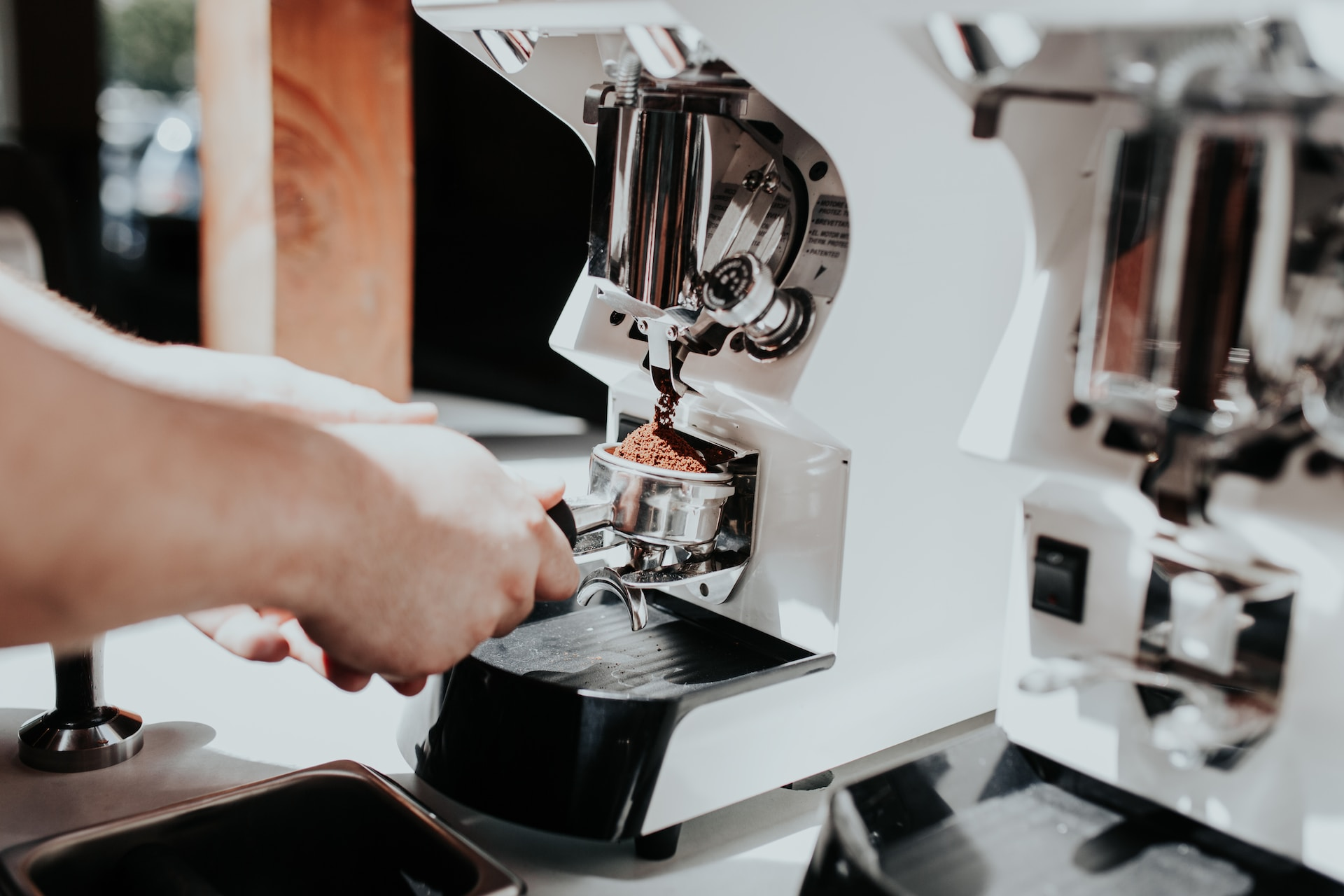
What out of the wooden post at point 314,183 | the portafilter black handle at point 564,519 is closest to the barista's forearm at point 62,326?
the portafilter black handle at point 564,519

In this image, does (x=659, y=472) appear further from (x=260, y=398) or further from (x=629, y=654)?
(x=260, y=398)

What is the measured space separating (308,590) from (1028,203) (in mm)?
361

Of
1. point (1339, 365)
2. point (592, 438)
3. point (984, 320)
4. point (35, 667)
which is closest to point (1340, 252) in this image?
point (1339, 365)

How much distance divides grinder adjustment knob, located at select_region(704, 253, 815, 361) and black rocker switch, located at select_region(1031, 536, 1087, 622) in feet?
0.62

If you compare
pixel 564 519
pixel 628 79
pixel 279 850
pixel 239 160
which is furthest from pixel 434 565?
pixel 239 160

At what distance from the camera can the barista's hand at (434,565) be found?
50 centimetres

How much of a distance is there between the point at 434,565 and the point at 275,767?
282 millimetres

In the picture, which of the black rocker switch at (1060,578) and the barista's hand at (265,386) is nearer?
the black rocker switch at (1060,578)

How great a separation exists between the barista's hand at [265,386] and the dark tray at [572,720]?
0.16m

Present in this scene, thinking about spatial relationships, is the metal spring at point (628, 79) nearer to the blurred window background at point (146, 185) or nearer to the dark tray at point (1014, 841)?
the dark tray at point (1014, 841)

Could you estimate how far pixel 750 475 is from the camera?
730 millimetres

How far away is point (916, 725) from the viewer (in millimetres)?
757

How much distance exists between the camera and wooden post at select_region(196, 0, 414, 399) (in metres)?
1.92

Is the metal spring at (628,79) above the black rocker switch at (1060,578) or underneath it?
→ above
